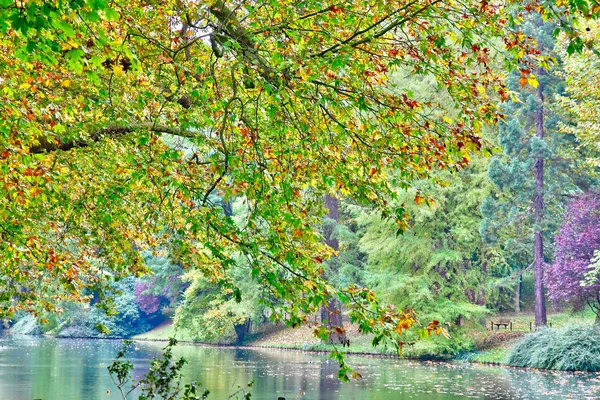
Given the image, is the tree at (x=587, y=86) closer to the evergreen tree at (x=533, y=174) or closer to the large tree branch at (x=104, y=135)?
the evergreen tree at (x=533, y=174)

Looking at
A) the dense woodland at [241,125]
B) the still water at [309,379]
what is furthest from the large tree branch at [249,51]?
the still water at [309,379]

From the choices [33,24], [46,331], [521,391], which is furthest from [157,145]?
[46,331]

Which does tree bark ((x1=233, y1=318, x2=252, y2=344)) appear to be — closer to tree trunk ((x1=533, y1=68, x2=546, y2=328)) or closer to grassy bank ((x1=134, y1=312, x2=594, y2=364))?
grassy bank ((x1=134, y1=312, x2=594, y2=364))

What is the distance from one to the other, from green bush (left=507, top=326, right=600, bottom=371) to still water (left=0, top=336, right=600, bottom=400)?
0.85 metres

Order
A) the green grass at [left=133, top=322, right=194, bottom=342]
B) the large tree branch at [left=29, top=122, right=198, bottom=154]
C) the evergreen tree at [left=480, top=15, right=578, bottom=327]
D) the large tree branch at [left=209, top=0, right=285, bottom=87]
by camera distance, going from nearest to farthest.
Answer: the large tree branch at [left=209, top=0, right=285, bottom=87] → the large tree branch at [left=29, top=122, right=198, bottom=154] → the evergreen tree at [left=480, top=15, right=578, bottom=327] → the green grass at [left=133, top=322, right=194, bottom=342]

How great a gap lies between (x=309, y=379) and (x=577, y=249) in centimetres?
1176

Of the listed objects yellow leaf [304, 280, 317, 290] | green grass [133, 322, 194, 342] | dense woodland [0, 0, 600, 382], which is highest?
dense woodland [0, 0, 600, 382]

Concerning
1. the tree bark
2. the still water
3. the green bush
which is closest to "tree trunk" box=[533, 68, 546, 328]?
the green bush

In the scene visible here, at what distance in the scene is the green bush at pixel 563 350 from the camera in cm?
2284

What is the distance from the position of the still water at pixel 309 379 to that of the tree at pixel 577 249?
14.1 ft

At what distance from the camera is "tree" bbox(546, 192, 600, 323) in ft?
84.8

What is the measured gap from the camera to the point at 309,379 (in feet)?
68.4

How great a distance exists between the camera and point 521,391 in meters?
17.6

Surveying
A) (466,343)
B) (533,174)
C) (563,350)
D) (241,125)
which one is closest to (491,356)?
(466,343)
